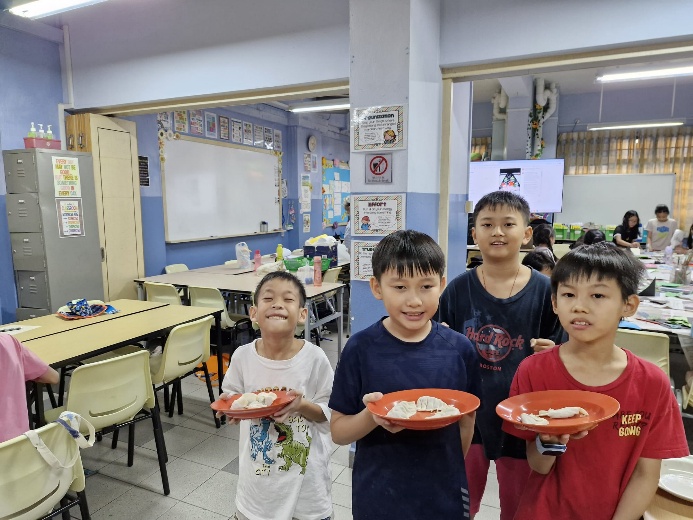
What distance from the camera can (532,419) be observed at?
0.89 metres

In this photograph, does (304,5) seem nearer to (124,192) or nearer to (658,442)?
(124,192)

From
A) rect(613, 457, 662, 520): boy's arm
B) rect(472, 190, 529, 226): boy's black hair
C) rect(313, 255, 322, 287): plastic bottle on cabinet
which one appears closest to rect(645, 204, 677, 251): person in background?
rect(313, 255, 322, 287): plastic bottle on cabinet

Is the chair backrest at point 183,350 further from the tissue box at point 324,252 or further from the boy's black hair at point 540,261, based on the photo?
the tissue box at point 324,252

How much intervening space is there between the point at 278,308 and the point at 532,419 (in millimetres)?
793

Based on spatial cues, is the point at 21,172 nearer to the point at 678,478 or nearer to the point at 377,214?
the point at 377,214

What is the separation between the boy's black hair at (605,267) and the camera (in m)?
1.00

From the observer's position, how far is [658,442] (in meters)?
0.96

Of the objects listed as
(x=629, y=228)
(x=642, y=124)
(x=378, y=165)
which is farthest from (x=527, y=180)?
(x=378, y=165)

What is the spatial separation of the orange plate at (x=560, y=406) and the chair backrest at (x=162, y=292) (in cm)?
354

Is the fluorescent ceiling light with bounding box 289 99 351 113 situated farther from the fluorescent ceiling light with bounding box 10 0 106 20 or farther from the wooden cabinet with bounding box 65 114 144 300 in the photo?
the fluorescent ceiling light with bounding box 10 0 106 20

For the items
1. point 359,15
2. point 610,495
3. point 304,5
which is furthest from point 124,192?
→ point 610,495

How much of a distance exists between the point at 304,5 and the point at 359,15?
693 millimetres

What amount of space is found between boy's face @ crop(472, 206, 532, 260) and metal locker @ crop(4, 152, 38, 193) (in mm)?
3771

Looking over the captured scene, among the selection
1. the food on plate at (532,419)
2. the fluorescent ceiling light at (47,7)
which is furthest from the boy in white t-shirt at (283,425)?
the fluorescent ceiling light at (47,7)
